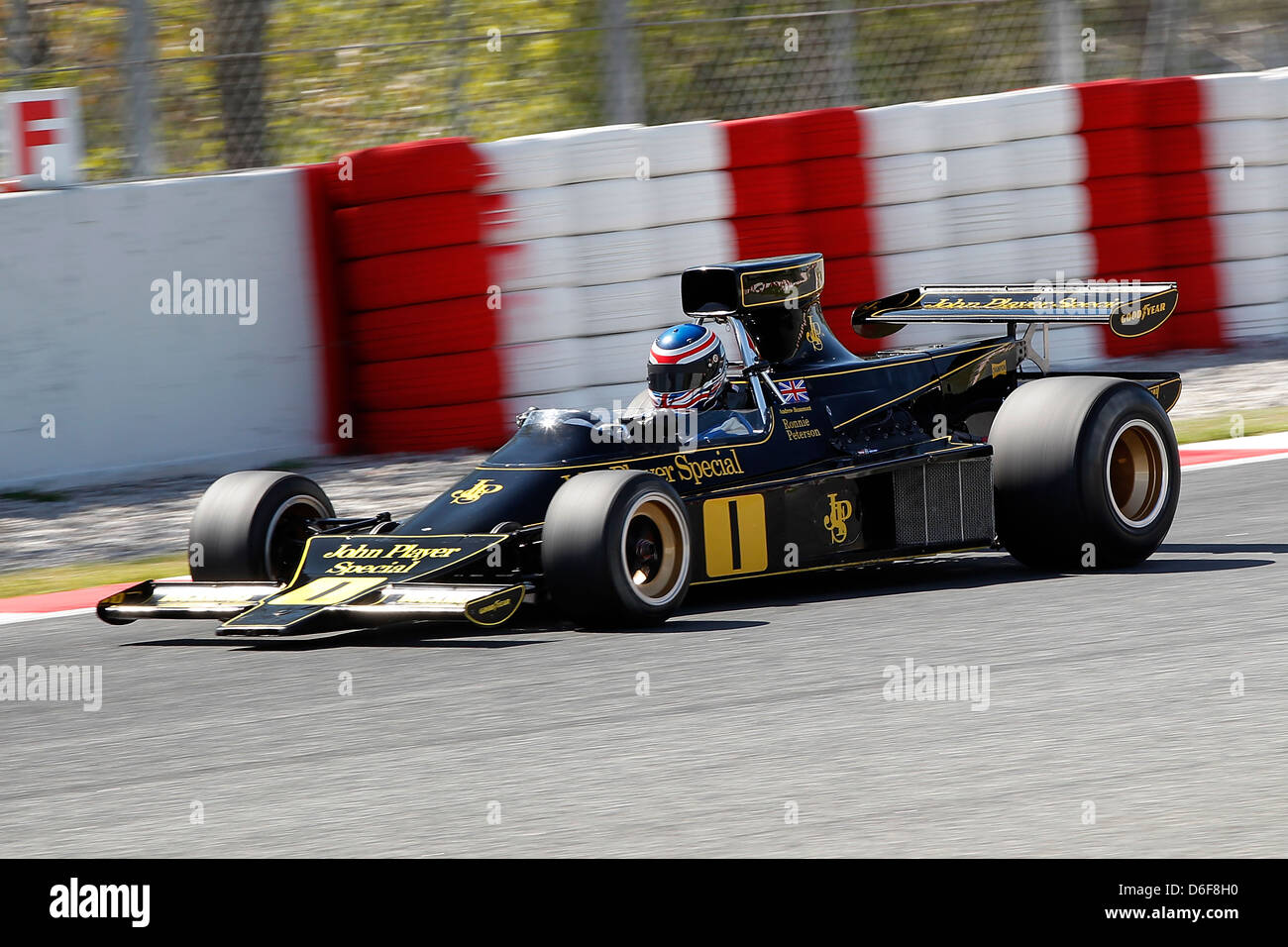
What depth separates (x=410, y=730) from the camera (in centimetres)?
579

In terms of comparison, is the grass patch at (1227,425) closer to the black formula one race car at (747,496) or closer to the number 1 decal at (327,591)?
the black formula one race car at (747,496)

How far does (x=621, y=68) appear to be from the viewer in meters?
12.5

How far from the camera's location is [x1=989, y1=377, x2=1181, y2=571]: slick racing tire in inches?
306

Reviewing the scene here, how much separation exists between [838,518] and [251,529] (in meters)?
2.36

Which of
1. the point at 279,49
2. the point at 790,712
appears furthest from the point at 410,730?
the point at 279,49

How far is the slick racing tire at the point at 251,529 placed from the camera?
300 inches

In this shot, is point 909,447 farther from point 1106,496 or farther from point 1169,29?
point 1169,29

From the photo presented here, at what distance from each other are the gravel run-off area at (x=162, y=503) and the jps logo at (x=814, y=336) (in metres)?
2.96

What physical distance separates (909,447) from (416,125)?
18.8 ft

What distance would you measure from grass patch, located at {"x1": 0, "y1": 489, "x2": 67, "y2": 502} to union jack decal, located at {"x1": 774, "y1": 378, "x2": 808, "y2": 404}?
5072mm

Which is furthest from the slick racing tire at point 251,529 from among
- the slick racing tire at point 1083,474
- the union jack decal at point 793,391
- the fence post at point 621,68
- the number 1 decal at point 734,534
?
the fence post at point 621,68

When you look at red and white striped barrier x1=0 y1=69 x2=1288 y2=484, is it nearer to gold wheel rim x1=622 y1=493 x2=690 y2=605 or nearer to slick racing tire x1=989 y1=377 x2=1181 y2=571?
slick racing tire x1=989 y1=377 x2=1181 y2=571

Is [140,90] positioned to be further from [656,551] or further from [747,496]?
[656,551]
